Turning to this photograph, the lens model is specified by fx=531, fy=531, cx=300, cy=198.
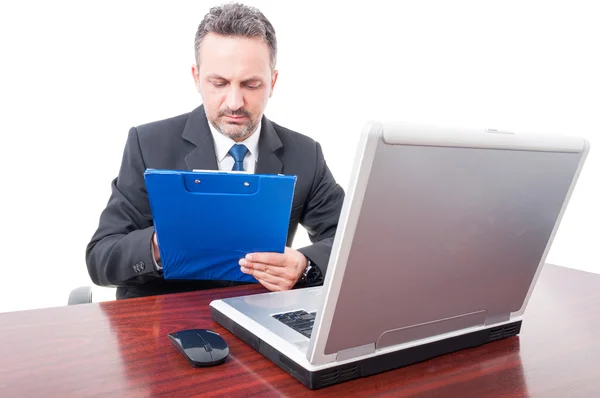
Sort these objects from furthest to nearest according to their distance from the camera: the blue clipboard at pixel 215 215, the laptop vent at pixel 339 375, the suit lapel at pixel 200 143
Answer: the suit lapel at pixel 200 143, the blue clipboard at pixel 215 215, the laptop vent at pixel 339 375

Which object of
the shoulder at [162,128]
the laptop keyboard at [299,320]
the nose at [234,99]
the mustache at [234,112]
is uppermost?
the nose at [234,99]

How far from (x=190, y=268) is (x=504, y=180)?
94cm

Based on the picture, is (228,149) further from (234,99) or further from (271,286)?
(271,286)

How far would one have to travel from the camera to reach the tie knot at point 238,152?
2.07 meters

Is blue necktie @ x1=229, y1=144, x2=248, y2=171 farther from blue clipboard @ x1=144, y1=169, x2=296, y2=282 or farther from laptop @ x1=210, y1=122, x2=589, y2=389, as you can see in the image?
laptop @ x1=210, y1=122, x2=589, y2=389

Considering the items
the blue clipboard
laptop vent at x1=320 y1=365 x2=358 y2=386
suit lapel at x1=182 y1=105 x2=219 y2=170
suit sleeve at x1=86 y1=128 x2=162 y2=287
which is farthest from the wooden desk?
suit lapel at x1=182 y1=105 x2=219 y2=170

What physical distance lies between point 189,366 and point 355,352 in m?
0.32

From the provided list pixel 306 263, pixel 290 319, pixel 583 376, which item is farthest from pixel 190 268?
pixel 583 376

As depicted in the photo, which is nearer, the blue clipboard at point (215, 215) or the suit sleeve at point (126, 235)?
the blue clipboard at point (215, 215)

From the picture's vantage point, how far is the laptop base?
36.7 inches

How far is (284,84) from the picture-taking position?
3914 mm

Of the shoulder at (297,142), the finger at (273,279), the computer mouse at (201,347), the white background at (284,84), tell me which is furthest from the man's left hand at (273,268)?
the white background at (284,84)

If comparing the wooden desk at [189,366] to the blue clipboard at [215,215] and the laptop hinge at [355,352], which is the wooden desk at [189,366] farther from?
the blue clipboard at [215,215]

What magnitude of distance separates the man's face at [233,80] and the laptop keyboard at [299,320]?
102cm
